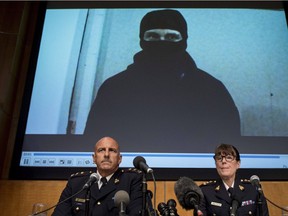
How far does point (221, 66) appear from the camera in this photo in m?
3.66

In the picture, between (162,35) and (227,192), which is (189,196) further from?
(162,35)

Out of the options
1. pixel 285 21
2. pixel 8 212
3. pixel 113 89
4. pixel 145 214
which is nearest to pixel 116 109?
pixel 113 89

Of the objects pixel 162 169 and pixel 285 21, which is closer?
pixel 162 169

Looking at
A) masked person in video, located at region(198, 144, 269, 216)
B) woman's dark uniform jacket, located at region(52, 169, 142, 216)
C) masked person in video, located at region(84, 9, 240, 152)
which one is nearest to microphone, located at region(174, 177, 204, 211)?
woman's dark uniform jacket, located at region(52, 169, 142, 216)

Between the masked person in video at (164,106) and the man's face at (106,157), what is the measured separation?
0.83m

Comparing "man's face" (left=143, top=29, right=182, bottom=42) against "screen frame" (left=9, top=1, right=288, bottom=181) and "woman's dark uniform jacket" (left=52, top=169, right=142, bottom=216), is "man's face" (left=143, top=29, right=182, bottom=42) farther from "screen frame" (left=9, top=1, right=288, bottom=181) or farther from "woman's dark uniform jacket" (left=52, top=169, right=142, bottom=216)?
"woman's dark uniform jacket" (left=52, top=169, right=142, bottom=216)

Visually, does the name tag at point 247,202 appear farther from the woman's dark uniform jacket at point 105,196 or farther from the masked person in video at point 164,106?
the masked person in video at point 164,106

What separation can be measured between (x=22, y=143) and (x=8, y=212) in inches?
25.0

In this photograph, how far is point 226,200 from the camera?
236 cm

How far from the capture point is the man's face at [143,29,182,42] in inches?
152

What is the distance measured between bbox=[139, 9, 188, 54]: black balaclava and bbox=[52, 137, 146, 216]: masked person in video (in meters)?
1.60

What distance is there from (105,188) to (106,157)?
210mm

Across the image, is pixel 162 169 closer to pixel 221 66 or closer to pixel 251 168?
pixel 251 168

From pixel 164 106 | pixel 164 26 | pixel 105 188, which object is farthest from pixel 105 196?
pixel 164 26
